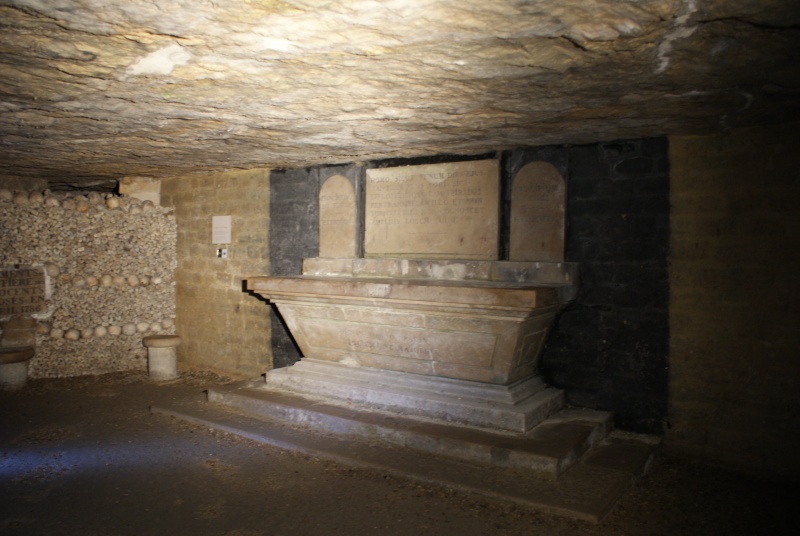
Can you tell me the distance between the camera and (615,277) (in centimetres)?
445

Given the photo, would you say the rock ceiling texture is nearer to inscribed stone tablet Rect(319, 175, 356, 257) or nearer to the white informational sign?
inscribed stone tablet Rect(319, 175, 356, 257)

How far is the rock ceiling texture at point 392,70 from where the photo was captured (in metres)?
2.13

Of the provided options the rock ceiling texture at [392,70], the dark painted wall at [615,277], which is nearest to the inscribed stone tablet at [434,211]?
the dark painted wall at [615,277]

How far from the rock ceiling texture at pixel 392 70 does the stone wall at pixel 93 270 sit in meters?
2.26

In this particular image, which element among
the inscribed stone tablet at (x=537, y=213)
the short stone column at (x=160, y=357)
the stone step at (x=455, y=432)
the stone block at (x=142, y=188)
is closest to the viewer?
the stone step at (x=455, y=432)

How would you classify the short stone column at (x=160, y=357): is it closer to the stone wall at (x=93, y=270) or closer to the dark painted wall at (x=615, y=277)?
the stone wall at (x=93, y=270)

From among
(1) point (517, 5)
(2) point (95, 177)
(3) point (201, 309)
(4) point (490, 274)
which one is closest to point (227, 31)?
(1) point (517, 5)

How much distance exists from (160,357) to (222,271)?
130cm

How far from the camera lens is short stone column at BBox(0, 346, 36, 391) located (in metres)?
5.98

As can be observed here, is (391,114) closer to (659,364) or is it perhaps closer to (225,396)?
(659,364)

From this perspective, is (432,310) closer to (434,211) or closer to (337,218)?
(434,211)

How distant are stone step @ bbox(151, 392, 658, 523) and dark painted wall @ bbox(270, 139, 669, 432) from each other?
413mm

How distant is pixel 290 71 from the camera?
281 cm

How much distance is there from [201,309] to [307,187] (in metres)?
2.36
